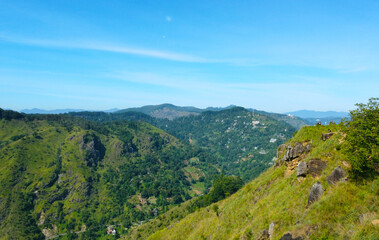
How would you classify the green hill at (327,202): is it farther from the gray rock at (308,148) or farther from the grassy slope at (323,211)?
the gray rock at (308,148)

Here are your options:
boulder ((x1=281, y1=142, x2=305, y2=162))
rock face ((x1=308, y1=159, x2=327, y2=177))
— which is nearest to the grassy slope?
rock face ((x1=308, y1=159, x2=327, y2=177))

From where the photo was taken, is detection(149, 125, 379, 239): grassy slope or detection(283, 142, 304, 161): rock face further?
detection(283, 142, 304, 161): rock face

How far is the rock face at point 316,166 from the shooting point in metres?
27.3

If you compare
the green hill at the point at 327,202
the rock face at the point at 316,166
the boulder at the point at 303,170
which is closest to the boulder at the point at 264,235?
the green hill at the point at 327,202

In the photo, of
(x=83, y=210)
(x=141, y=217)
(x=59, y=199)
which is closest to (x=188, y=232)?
(x=141, y=217)

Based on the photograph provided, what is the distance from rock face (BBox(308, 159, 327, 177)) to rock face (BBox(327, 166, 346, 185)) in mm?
3470

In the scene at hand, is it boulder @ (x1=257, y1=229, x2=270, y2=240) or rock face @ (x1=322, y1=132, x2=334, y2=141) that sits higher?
rock face @ (x1=322, y1=132, x2=334, y2=141)

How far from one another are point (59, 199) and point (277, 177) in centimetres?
21983

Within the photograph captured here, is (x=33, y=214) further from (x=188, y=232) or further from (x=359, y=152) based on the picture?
(x=359, y=152)

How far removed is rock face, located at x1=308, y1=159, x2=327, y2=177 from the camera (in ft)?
89.6

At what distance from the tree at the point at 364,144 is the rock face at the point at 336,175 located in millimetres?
881

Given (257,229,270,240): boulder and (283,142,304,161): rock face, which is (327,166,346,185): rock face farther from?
(283,142,304,161): rock face

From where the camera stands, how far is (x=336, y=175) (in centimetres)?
2348

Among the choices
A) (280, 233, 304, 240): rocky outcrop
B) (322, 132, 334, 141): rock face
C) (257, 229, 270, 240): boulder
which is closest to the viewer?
(280, 233, 304, 240): rocky outcrop
